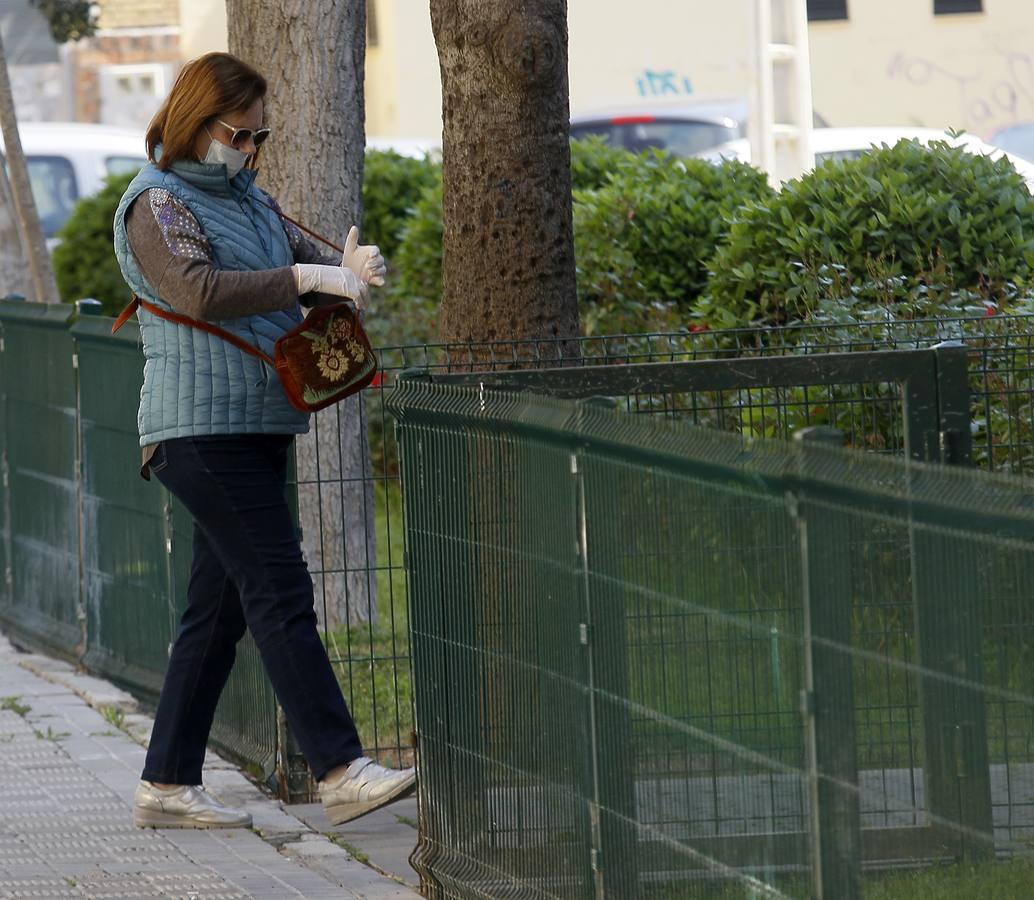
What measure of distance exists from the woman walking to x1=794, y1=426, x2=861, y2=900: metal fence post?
196 cm

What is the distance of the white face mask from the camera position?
502cm

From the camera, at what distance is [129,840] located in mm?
5359

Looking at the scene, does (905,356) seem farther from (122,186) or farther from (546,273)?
(122,186)

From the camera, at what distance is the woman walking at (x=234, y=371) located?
16.0 feet

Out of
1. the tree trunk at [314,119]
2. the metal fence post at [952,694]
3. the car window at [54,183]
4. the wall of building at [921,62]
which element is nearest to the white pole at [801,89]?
the tree trunk at [314,119]

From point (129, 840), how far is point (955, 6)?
25.6m

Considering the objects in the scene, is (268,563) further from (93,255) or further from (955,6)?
(955,6)

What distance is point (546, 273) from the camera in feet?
17.7

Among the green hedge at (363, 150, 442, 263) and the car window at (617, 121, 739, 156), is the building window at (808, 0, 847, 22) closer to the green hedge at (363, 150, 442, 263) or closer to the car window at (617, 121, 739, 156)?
the car window at (617, 121, 739, 156)

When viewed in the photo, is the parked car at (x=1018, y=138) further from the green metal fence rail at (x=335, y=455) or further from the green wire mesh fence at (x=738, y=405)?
the green wire mesh fence at (x=738, y=405)

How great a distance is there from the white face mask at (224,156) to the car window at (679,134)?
56.6 feet

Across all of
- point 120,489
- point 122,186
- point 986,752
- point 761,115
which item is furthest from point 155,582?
point 122,186

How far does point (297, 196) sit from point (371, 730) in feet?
7.27

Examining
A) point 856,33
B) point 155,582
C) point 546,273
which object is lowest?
point 155,582
